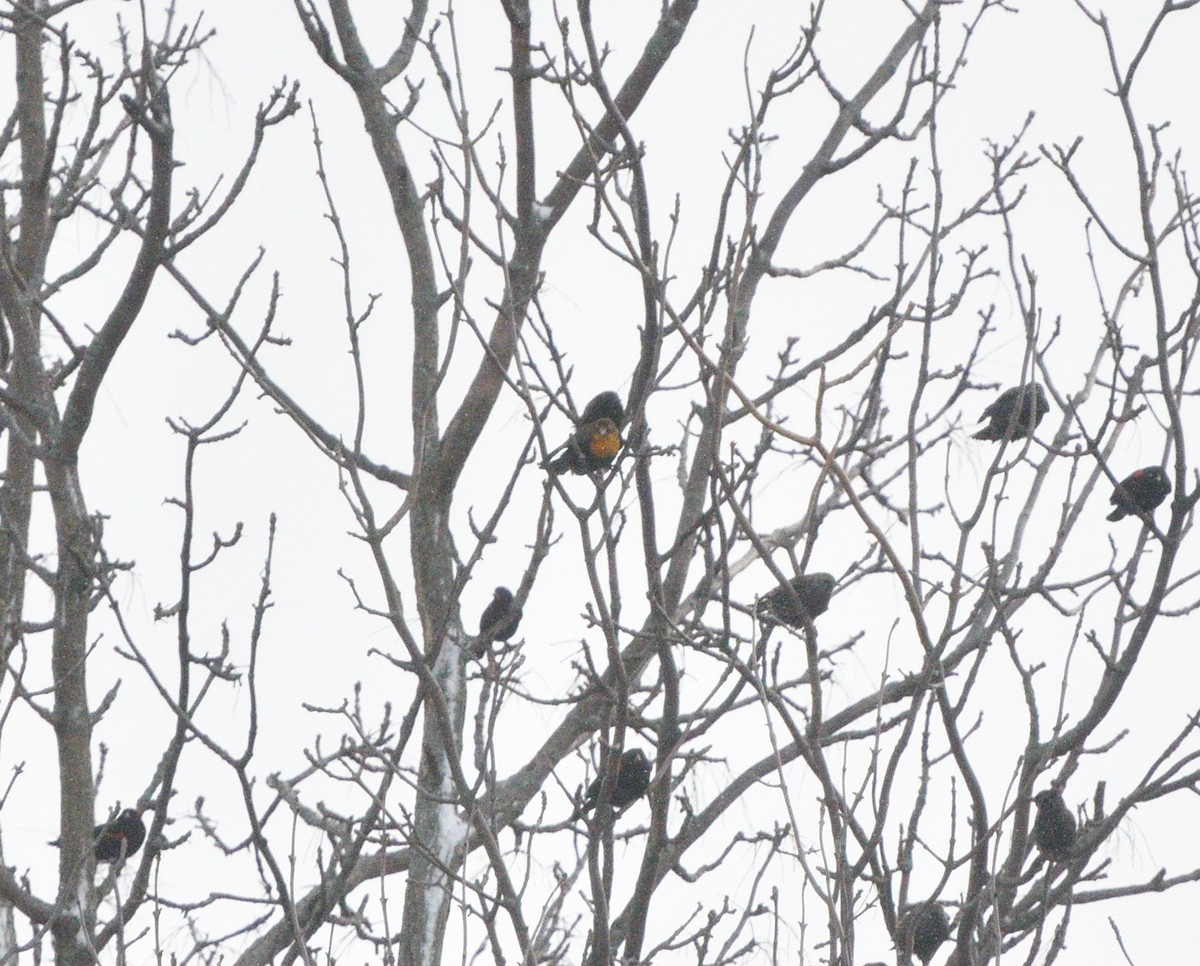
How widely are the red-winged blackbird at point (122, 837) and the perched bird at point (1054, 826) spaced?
289 centimetres

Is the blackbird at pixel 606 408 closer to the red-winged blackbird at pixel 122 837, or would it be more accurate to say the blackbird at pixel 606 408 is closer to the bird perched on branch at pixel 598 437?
the bird perched on branch at pixel 598 437

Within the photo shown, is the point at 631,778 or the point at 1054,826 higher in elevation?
the point at 631,778

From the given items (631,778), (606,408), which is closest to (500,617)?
(631,778)

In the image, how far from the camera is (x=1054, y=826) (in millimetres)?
3639

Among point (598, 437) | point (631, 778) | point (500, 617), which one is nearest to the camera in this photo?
point (598, 437)

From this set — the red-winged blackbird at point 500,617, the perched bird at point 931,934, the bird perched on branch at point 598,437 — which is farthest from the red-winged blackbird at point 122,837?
the perched bird at point 931,934

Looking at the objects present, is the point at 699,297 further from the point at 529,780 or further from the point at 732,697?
the point at 529,780

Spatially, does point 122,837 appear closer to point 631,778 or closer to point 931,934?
point 631,778

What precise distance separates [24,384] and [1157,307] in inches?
138

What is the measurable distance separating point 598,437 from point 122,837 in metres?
2.29

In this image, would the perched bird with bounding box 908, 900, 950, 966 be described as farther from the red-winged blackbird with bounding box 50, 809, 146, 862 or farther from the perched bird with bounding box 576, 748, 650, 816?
the red-winged blackbird with bounding box 50, 809, 146, 862

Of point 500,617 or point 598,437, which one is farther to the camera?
point 500,617

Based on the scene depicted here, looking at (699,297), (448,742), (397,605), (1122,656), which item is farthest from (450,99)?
(1122,656)

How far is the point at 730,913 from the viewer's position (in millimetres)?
3959
